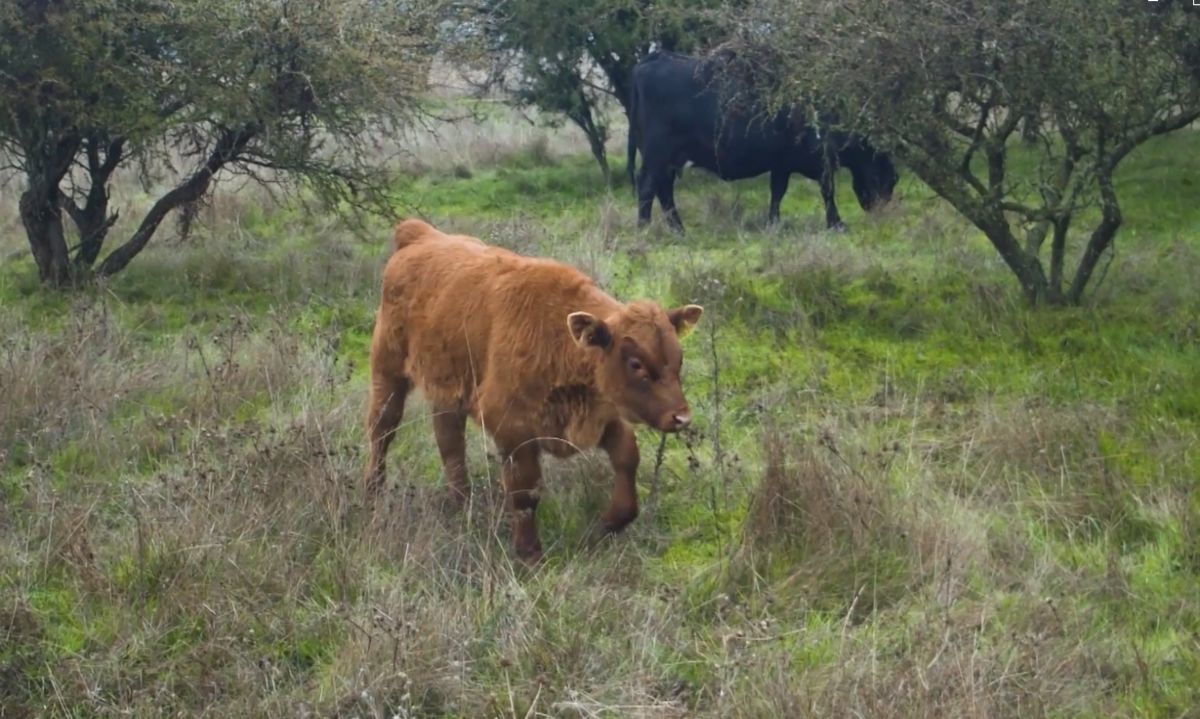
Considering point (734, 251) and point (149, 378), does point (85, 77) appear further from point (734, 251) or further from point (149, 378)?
point (734, 251)

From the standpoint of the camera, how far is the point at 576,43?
1695 centimetres

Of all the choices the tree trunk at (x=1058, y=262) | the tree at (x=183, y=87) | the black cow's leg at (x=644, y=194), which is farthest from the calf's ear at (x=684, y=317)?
the black cow's leg at (x=644, y=194)

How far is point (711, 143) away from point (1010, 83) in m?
6.58

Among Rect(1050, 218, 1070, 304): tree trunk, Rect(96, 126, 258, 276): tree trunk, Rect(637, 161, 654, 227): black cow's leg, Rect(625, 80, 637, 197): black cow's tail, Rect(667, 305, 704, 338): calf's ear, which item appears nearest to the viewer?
Rect(667, 305, 704, 338): calf's ear

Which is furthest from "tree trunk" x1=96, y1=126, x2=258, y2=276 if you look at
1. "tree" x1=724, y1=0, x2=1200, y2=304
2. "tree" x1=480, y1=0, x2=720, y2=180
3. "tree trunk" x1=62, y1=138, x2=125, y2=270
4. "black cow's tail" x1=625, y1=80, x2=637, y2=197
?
"tree" x1=480, y1=0, x2=720, y2=180

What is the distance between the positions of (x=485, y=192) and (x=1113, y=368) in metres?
9.06

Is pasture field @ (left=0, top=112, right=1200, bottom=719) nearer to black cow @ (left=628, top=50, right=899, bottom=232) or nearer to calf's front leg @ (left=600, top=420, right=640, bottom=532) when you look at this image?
calf's front leg @ (left=600, top=420, right=640, bottom=532)

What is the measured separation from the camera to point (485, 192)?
15734mm

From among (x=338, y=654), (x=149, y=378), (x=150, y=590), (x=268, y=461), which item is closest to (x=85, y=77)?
(x=149, y=378)

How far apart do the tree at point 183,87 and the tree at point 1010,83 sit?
3127mm

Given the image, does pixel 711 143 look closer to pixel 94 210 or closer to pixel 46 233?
pixel 94 210

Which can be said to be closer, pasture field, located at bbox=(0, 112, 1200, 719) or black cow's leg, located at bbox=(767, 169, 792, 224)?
pasture field, located at bbox=(0, 112, 1200, 719)

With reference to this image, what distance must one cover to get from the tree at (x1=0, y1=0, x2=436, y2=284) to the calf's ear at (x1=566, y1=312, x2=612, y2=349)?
5482 millimetres

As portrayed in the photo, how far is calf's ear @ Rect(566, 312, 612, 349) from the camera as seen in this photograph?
5379 mm
